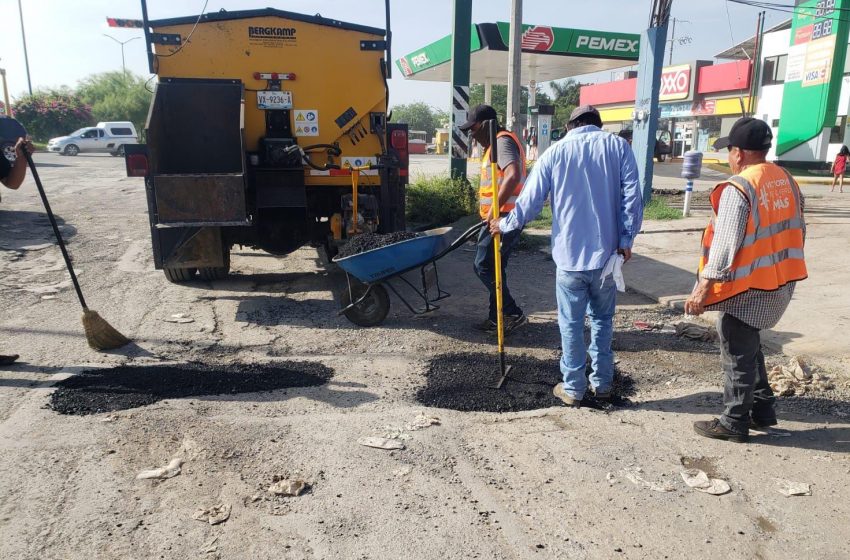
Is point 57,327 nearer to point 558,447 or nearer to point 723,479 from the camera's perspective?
point 558,447

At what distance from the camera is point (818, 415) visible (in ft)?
12.5

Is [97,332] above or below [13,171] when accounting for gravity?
below

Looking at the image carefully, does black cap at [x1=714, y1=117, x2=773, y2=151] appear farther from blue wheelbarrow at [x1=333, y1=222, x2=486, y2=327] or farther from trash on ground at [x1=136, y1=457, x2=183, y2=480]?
trash on ground at [x1=136, y1=457, x2=183, y2=480]

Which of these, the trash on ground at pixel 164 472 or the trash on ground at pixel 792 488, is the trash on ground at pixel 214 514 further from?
the trash on ground at pixel 792 488

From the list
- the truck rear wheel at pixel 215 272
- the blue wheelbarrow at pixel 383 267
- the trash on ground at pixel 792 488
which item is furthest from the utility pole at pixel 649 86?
the trash on ground at pixel 792 488

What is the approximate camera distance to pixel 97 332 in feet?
15.8

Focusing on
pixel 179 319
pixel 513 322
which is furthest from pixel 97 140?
pixel 513 322

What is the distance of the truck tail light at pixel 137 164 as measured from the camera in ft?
19.4

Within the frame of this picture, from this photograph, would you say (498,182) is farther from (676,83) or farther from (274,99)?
(676,83)

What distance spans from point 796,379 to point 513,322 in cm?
214

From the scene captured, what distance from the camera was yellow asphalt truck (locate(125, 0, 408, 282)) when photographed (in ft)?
20.0

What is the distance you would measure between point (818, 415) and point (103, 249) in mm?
8602

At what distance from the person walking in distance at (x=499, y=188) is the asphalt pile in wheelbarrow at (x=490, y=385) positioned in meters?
0.61

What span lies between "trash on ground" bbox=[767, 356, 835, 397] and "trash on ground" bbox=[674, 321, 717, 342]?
2.34ft
